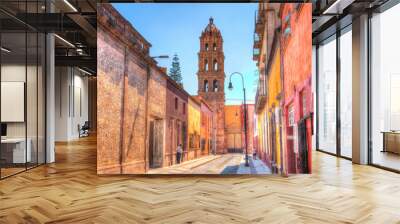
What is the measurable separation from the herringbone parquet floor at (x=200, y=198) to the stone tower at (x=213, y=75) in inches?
35.1

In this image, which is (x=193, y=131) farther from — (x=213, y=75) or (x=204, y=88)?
(x=213, y=75)

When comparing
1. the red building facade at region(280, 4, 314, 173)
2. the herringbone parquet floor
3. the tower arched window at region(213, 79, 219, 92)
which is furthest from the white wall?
the red building facade at region(280, 4, 314, 173)

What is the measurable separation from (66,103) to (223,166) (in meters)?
11.2

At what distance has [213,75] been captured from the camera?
19.4 ft

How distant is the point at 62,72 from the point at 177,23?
11.1 meters

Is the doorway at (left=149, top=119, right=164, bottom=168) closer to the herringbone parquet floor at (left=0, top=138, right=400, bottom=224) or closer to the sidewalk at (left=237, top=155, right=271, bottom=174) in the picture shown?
the herringbone parquet floor at (left=0, top=138, right=400, bottom=224)

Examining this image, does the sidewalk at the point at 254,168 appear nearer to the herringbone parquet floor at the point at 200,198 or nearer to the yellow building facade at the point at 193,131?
the herringbone parquet floor at the point at 200,198

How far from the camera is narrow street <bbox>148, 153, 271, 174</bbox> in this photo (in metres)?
5.84

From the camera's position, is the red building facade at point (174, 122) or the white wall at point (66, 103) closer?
the red building facade at point (174, 122)

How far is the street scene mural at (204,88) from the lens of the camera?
5.69 m

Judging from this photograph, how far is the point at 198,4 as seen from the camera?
19.3 feet

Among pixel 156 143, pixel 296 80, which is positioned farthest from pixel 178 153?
pixel 296 80

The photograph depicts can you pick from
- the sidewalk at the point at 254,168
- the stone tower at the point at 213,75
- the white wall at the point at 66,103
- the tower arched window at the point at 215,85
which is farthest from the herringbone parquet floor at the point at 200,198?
the white wall at the point at 66,103

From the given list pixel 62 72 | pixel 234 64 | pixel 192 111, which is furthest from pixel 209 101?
pixel 62 72
